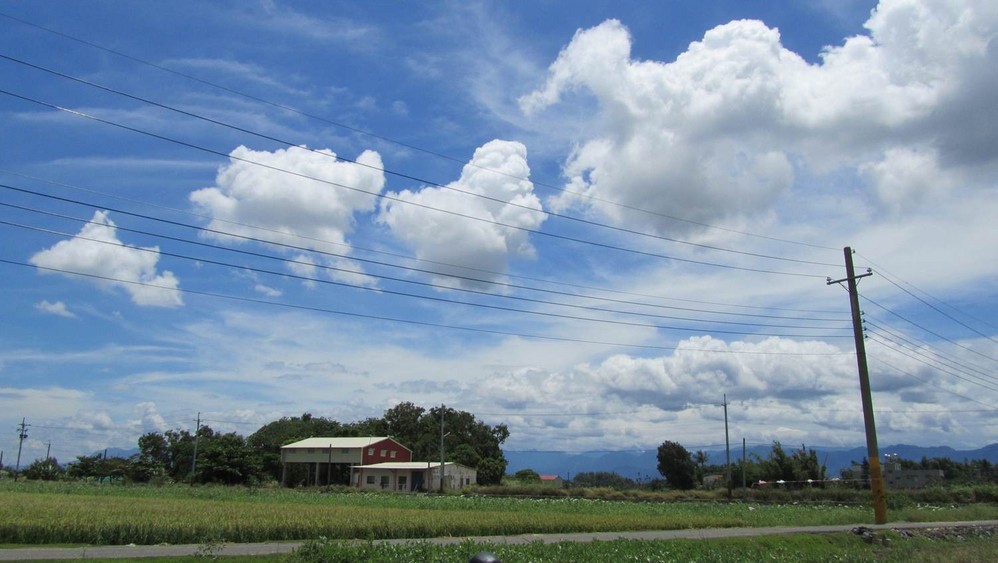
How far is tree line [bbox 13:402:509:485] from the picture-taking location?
7919 cm

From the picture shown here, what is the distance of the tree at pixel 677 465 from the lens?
9500cm

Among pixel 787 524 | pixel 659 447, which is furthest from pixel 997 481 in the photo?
pixel 787 524

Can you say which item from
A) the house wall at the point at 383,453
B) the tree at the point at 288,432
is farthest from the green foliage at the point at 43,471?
the house wall at the point at 383,453

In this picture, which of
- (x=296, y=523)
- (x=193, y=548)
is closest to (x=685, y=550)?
(x=296, y=523)

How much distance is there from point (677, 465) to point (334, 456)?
46.4 metres

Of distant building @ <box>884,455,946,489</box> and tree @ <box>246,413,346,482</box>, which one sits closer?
distant building @ <box>884,455,946,489</box>

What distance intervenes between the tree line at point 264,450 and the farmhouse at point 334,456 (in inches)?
63.3

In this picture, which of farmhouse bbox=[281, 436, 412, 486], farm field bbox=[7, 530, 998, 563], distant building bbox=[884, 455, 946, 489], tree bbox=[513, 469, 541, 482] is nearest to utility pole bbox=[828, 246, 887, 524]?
farm field bbox=[7, 530, 998, 563]

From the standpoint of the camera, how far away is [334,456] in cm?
9025

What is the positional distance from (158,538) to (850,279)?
3481 centimetres

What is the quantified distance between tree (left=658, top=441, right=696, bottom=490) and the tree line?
2529 cm

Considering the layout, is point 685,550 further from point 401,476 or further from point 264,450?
point 264,450

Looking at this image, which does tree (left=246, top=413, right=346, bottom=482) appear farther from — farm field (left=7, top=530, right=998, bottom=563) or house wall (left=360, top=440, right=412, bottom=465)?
farm field (left=7, top=530, right=998, bottom=563)

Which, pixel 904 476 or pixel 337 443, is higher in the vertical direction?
pixel 337 443
